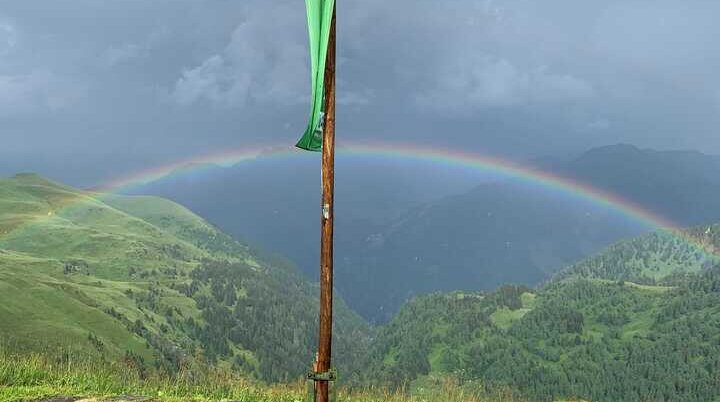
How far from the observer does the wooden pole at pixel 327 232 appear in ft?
37.0

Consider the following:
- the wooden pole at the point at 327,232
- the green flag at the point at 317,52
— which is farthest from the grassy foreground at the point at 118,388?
the green flag at the point at 317,52

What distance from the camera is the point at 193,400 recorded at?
13.8m

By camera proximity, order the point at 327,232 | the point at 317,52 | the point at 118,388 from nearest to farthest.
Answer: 1. the point at 317,52
2. the point at 327,232
3. the point at 118,388

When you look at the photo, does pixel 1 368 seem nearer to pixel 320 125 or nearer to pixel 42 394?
pixel 42 394

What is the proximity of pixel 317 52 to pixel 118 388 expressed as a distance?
9.79 metres

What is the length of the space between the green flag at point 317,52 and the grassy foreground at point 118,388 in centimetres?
689

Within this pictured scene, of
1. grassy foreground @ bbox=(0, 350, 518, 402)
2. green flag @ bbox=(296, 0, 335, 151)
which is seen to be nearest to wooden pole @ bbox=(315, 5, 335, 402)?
green flag @ bbox=(296, 0, 335, 151)

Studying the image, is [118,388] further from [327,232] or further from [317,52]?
[317,52]

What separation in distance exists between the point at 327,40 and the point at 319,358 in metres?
5.70

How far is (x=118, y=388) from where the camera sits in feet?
50.0

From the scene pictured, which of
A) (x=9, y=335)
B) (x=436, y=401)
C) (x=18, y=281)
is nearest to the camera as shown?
(x=436, y=401)

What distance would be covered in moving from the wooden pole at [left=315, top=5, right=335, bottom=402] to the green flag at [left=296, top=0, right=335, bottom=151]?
1.24ft

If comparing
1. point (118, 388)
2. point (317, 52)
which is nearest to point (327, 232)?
point (317, 52)

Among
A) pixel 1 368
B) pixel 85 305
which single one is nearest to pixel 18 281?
pixel 85 305
